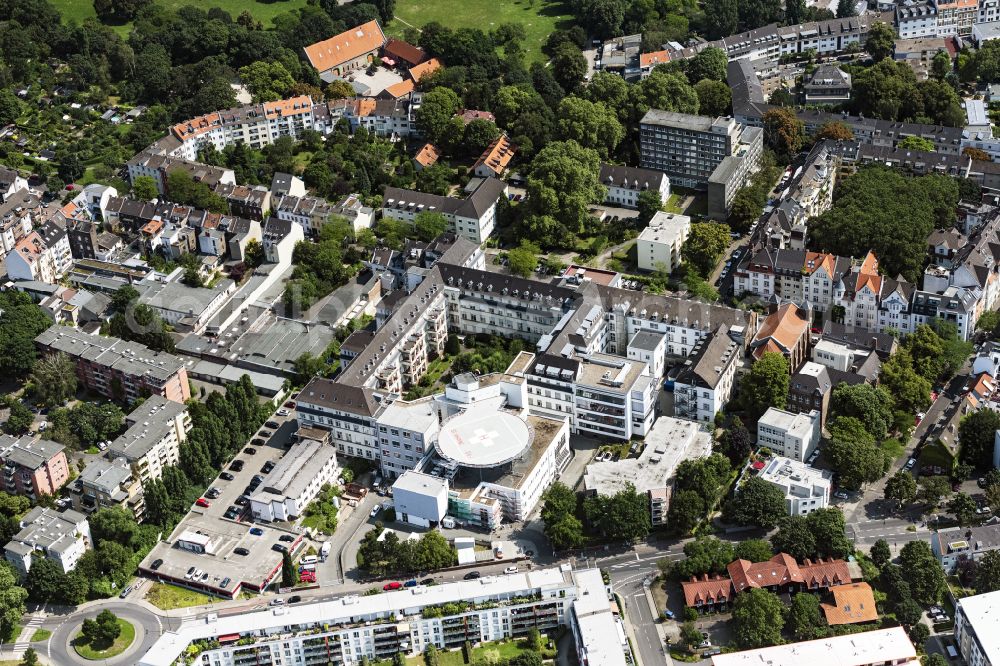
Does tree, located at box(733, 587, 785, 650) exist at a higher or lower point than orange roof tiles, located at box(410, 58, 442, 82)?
lower

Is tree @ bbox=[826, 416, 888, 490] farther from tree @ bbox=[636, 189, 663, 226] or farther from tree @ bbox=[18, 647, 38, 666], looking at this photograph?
tree @ bbox=[18, 647, 38, 666]

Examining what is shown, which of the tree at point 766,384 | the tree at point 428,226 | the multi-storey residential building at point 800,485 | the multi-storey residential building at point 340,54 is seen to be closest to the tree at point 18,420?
the tree at point 428,226

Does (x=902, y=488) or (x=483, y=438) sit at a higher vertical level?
(x=902, y=488)

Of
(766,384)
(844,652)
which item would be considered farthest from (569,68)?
(844,652)

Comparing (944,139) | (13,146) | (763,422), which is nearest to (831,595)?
(763,422)

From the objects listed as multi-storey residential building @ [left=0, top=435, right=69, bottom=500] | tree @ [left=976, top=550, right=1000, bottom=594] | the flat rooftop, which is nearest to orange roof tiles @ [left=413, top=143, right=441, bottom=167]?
the flat rooftop

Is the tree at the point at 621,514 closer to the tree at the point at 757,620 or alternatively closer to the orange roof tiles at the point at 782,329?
the tree at the point at 757,620

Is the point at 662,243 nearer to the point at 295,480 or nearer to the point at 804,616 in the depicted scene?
the point at 295,480
